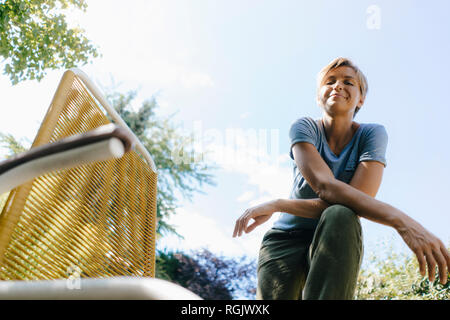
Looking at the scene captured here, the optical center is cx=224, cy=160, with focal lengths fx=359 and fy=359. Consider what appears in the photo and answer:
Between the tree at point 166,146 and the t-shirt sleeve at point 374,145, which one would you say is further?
the tree at point 166,146

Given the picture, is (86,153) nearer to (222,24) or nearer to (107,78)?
(107,78)

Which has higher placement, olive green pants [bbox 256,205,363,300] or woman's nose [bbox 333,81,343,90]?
woman's nose [bbox 333,81,343,90]

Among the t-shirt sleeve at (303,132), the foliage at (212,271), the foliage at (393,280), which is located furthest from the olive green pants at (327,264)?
the foliage at (212,271)

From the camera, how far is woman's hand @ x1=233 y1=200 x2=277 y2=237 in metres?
0.83

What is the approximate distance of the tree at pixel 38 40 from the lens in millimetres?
2992

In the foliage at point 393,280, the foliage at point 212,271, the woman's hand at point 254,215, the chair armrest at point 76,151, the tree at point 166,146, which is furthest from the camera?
the tree at point 166,146

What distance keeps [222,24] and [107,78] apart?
444 cm

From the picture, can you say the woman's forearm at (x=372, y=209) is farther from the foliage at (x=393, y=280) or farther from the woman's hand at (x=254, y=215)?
the foliage at (x=393, y=280)

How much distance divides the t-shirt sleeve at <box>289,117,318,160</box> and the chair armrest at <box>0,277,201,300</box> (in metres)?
0.51

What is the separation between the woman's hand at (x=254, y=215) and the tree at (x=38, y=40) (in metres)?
2.97

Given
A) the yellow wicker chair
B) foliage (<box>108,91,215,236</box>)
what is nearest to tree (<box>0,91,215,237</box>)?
foliage (<box>108,91,215,236</box>)

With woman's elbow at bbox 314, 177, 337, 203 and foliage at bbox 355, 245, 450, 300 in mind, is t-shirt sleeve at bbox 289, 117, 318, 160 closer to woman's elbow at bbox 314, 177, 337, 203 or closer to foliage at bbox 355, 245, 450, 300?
woman's elbow at bbox 314, 177, 337, 203

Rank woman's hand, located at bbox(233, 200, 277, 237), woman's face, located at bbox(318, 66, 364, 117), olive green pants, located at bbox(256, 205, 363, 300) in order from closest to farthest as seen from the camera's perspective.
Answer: olive green pants, located at bbox(256, 205, 363, 300) < woman's hand, located at bbox(233, 200, 277, 237) < woman's face, located at bbox(318, 66, 364, 117)

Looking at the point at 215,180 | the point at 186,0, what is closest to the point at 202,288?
the point at 215,180
